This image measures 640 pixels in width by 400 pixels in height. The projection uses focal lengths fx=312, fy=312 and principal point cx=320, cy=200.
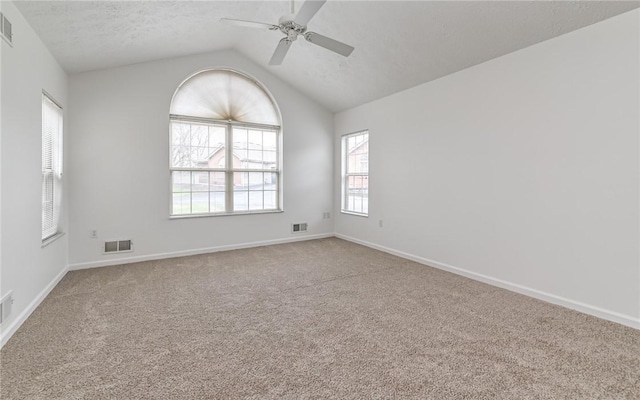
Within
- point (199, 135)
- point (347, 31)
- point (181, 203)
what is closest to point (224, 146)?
point (199, 135)

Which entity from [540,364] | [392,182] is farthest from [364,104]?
[540,364]

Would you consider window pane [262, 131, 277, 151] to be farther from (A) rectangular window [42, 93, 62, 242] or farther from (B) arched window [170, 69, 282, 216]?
(A) rectangular window [42, 93, 62, 242]

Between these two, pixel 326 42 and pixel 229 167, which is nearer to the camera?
pixel 326 42

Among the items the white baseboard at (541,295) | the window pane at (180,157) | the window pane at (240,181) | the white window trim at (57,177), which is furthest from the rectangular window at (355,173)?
the white window trim at (57,177)

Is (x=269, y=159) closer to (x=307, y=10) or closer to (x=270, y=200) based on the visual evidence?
(x=270, y=200)

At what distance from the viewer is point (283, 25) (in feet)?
8.77

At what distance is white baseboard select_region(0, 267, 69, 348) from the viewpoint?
7.48 feet

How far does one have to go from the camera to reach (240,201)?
5512 millimetres

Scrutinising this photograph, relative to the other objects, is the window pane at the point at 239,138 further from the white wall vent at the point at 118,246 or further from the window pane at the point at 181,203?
the white wall vent at the point at 118,246

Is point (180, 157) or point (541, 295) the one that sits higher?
point (180, 157)

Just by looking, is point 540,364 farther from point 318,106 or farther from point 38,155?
point 318,106

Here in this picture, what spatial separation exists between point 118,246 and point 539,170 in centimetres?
533

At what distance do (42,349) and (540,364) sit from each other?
3.39 meters

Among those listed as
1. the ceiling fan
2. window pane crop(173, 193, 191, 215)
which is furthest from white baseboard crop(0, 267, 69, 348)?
the ceiling fan
